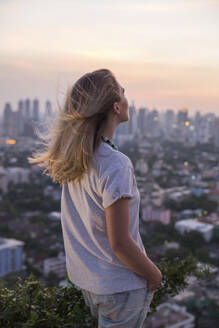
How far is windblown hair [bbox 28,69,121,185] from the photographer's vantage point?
680 mm

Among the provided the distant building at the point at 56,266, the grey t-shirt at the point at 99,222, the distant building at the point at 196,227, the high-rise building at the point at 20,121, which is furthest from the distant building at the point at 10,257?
the high-rise building at the point at 20,121

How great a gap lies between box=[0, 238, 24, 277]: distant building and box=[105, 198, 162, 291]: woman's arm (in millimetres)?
6218

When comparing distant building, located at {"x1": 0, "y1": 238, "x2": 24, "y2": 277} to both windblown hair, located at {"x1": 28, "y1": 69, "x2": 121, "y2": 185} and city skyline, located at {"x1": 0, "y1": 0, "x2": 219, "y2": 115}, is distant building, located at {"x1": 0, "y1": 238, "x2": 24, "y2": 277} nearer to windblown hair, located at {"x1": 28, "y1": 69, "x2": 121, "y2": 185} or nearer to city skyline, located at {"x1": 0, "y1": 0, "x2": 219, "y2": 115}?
city skyline, located at {"x1": 0, "y1": 0, "x2": 219, "y2": 115}

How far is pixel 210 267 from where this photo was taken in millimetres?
1146

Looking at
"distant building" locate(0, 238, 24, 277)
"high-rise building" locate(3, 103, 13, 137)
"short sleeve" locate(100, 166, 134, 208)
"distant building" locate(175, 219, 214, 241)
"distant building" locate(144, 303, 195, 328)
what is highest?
"short sleeve" locate(100, 166, 134, 208)

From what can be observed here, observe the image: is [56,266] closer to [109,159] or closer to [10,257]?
[10,257]

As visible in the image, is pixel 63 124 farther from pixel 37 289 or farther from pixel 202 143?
pixel 202 143

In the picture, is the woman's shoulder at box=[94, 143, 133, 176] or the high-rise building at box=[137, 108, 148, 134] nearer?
the woman's shoulder at box=[94, 143, 133, 176]

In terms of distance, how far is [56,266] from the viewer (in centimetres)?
611

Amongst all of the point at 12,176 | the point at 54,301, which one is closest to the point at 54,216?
the point at 12,176

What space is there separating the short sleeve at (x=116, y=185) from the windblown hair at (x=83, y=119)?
0.20 ft

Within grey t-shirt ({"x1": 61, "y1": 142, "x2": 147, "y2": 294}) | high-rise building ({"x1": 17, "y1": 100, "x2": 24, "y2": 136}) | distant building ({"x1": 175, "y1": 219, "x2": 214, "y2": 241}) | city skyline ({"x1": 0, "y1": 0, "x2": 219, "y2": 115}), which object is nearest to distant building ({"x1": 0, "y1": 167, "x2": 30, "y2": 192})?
high-rise building ({"x1": 17, "y1": 100, "x2": 24, "y2": 136})

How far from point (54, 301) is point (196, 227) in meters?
6.98

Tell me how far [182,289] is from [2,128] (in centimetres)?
1695
